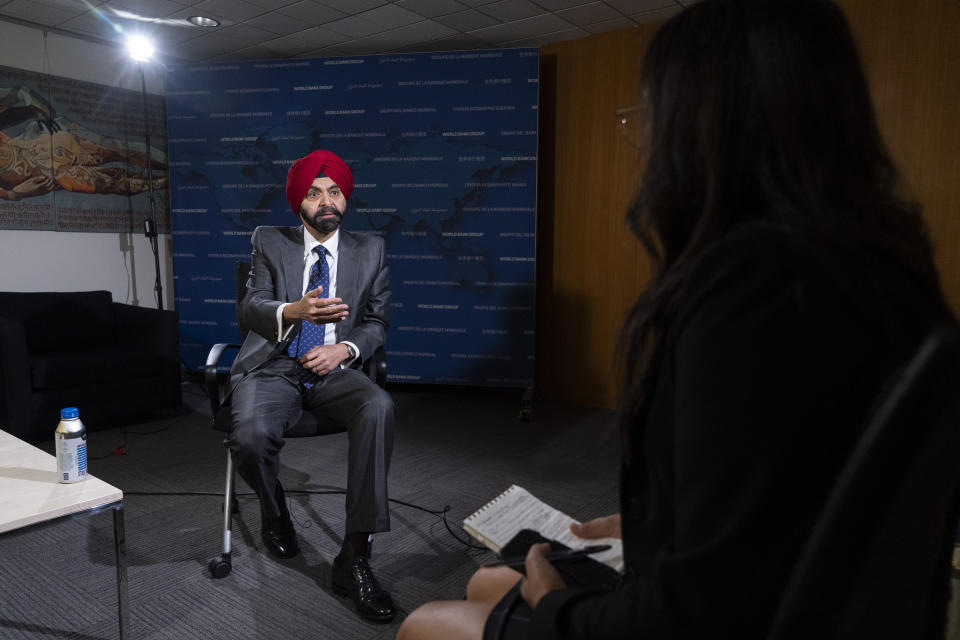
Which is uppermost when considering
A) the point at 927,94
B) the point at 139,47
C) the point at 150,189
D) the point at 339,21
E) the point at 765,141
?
the point at 339,21

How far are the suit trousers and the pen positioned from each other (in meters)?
1.22

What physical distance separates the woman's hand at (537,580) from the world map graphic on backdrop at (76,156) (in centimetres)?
505

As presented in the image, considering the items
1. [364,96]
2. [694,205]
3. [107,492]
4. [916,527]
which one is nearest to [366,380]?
[107,492]

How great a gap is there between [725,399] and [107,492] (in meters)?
1.58

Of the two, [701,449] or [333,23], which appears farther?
[333,23]

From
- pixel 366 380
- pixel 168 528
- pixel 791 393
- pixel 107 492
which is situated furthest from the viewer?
pixel 168 528

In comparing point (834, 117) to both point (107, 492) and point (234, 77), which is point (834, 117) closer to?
point (107, 492)

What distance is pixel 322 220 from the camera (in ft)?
8.32

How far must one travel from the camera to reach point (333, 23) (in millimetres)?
4477

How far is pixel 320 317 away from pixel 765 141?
1738 mm

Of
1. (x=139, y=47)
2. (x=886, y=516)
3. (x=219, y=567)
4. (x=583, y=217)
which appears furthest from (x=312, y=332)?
(x=139, y=47)

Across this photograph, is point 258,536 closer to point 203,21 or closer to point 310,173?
point 310,173

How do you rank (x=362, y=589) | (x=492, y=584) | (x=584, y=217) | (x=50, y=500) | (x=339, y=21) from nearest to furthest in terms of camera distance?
(x=492, y=584) → (x=50, y=500) → (x=362, y=589) → (x=339, y=21) → (x=584, y=217)

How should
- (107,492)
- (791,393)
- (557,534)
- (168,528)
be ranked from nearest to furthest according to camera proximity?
(791,393) < (557,534) < (107,492) < (168,528)
